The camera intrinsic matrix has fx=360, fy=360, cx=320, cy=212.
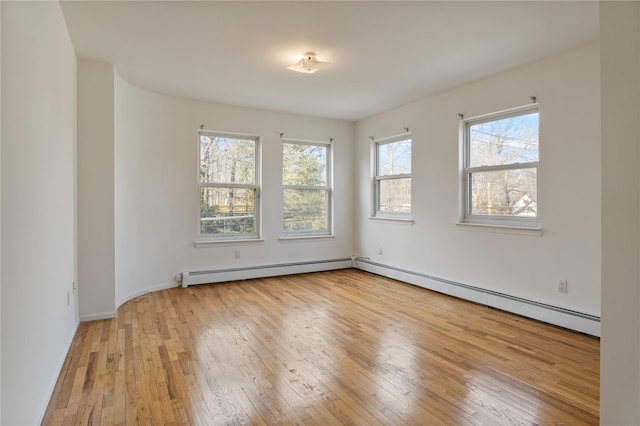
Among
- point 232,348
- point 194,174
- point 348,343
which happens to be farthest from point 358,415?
point 194,174

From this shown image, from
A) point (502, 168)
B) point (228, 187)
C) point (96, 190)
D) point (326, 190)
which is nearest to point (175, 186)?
point (228, 187)

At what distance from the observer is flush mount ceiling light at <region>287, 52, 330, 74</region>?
3295 millimetres

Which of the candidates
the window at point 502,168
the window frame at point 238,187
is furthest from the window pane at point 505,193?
the window frame at point 238,187

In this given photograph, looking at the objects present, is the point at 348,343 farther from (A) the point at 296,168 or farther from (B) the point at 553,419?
(A) the point at 296,168

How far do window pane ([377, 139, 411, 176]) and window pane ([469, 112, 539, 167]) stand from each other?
1.07 m

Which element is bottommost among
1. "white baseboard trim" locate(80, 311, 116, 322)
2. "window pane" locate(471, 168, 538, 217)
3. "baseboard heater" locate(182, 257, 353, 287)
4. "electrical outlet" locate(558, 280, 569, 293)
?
"white baseboard trim" locate(80, 311, 116, 322)

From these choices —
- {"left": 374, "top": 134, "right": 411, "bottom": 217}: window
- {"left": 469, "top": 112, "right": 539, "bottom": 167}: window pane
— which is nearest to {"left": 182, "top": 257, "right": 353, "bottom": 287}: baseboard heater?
{"left": 374, "top": 134, "right": 411, "bottom": 217}: window

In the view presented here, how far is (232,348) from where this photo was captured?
2.80 metres

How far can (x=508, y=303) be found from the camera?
147 inches

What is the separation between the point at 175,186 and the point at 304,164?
203 cm

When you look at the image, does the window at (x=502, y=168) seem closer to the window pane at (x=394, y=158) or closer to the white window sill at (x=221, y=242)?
the window pane at (x=394, y=158)

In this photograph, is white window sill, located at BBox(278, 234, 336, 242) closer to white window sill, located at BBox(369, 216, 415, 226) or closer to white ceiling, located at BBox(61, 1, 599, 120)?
white window sill, located at BBox(369, 216, 415, 226)

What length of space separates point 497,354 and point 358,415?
1.37 metres

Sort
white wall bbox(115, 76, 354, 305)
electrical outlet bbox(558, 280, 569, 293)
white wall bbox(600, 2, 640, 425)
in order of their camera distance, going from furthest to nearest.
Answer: white wall bbox(115, 76, 354, 305)
electrical outlet bbox(558, 280, 569, 293)
white wall bbox(600, 2, 640, 425)
